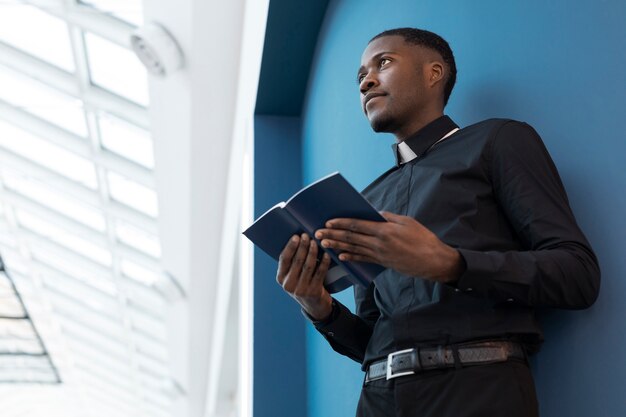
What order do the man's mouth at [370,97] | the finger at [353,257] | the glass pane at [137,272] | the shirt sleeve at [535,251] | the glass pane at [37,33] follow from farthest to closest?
the glass pane at [137,272] < the glass pane at [37,33] < the man's mouth at [370,97] < the finger at [353,257] < the shirt sleeve at [535,251]

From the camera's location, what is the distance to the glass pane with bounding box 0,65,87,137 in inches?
317

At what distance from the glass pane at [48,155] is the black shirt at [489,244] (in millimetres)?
7889

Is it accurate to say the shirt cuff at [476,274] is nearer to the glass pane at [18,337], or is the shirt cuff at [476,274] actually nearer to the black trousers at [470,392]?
the black trousers at [470,392]

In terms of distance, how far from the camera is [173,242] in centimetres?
840

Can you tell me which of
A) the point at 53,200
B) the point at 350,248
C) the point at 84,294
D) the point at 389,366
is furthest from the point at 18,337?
the point at 350,248

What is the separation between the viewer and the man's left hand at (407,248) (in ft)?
4.42

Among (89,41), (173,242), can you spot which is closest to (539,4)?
(89,41)

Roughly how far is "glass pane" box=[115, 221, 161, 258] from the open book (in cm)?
850

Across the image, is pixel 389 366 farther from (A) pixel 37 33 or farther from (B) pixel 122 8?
(A) pixel 37 33

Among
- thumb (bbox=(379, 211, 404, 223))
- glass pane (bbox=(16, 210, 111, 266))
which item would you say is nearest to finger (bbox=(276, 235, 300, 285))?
thumb (bbox=(379, 211, 404, 223))

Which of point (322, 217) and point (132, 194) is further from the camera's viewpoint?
point (132, 194)

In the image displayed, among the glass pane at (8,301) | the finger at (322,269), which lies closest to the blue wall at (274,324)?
the finger at (322,269)

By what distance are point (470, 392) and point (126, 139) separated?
23.9ft

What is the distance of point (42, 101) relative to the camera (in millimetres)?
8312
